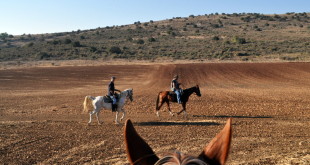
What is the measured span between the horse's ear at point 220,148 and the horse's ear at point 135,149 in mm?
359

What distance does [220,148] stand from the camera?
1.72 meters

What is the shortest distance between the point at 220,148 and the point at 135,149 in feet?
1.82

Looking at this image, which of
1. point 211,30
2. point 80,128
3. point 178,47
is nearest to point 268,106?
point 80,128

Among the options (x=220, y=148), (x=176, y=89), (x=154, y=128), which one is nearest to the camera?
(x=220, y=148)

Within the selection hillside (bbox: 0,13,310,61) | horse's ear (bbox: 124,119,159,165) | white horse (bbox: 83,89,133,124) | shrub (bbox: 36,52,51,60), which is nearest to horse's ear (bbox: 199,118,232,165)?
horse's ear (bbox: 124,119,159,165)

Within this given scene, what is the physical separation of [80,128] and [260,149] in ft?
25.2

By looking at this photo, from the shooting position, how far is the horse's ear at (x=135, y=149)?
1.74 m

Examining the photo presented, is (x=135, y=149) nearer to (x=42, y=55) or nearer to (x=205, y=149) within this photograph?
(x=205, y=149)

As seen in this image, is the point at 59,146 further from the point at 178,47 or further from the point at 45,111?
the point at 178,47

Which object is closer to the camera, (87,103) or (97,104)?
(97,104)

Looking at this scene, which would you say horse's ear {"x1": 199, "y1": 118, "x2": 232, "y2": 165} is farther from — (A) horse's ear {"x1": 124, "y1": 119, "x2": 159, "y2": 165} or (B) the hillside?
(B) the hillside

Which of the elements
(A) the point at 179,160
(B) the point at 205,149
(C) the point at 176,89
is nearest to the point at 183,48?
(C) the point at 176,89

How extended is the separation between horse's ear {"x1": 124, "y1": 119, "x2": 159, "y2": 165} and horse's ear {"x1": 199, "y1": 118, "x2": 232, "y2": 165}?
14.1 inches

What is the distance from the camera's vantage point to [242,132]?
11.5 meters
